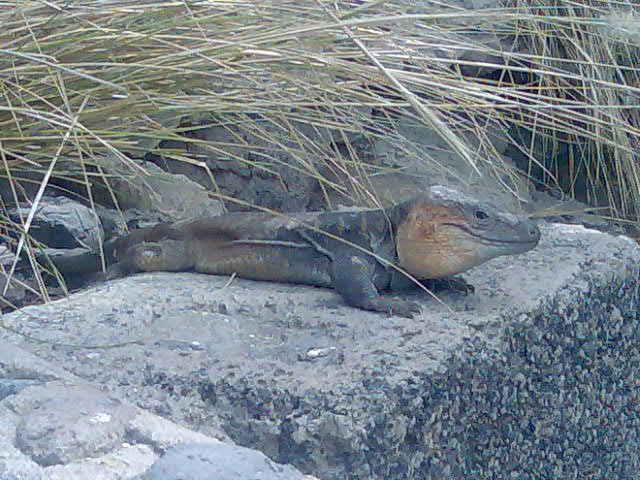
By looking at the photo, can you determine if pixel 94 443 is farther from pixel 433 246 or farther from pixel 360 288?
pixel 433 246

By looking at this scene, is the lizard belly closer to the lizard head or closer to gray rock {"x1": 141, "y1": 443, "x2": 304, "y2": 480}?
the lizard head

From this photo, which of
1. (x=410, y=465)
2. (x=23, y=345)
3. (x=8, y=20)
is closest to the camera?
(x=410, y=465)

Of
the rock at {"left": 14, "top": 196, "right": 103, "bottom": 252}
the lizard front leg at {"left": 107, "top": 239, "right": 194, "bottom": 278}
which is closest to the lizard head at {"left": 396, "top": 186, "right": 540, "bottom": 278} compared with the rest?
the lizard front leg at {"left": 107, "top": 239, "right": 194, "bottom": 278}

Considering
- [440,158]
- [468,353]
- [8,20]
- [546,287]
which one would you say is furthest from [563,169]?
[8,20]

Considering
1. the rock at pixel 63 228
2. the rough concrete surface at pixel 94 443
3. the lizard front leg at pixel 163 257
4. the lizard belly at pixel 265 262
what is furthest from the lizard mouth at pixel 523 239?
the rock at pixel 63 228

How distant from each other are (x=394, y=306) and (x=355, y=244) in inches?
10.3

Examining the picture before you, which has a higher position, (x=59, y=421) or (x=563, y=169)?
(x=59, y=421)

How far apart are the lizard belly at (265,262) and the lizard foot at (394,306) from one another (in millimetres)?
267

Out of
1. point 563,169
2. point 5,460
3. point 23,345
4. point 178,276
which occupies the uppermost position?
point 5,460

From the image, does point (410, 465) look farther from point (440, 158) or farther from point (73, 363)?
point (440, 158)

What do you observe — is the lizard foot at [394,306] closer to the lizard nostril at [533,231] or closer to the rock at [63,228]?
the lizard nostril at [533,231]

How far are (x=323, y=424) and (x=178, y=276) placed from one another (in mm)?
1008

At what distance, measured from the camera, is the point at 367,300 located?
2.16m

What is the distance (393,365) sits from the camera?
5.81 ft
